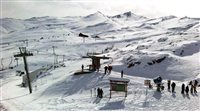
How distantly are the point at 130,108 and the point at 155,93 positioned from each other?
4909 millimetres

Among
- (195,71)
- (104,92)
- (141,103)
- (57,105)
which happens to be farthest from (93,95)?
(195,71)

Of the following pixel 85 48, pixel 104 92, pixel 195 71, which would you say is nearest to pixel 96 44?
pixel 85 48

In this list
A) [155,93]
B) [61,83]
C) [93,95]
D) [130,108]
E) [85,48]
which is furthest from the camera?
[85,48]

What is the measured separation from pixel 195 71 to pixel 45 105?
82.9ft

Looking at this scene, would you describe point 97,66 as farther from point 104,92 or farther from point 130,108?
point 130,108

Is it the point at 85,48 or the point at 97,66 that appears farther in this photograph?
the point at 85,48

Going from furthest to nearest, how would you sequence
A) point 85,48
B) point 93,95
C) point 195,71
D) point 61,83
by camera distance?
point 85,48 < point 195,71 < point 61,83 < point 93,95

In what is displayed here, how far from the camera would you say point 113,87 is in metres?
38.7

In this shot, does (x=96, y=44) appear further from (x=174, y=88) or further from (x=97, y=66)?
(x=174, y=88)

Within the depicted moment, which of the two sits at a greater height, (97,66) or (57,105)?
(97,66)

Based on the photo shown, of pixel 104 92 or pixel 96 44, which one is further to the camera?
pixel 96 44

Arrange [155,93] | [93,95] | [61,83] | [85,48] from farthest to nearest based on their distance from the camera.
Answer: [85,48] → [61,83] → [93,95] → [155,93]

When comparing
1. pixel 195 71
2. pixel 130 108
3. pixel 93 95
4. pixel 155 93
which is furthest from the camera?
pixel 195 71

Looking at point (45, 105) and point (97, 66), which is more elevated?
point (97, 66)
